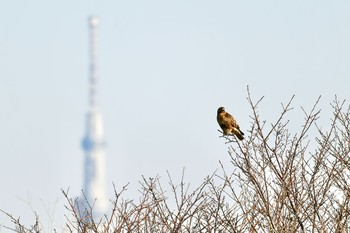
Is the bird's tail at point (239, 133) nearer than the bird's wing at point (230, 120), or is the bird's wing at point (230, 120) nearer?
the bird's tail at point (239, 133)

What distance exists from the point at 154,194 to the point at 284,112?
9.50 feet

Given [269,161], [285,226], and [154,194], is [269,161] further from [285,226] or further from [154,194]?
[154,194]

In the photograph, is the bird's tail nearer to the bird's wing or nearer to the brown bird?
the brown bird

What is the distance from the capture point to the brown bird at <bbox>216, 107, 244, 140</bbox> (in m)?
18.2

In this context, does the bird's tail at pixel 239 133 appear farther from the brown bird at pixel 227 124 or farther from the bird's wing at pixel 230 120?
the bird's wing at pixel 230 120

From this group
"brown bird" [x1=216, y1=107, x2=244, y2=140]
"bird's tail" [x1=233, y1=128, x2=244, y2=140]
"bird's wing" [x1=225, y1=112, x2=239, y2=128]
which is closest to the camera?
"bird's tail" [x1=233, y1=128, x2=244, y2=140]

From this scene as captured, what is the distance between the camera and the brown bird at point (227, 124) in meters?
18.2

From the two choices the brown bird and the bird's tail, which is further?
the brown bird

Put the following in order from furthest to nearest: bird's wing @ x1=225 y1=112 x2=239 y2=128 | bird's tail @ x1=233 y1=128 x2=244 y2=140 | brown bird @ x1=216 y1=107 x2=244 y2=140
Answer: bird's wing @ x1=225 y1=112 x2=239 y2=128 → brown bird @ x1=216 y1=107 x2=244 y2=140 → bird's tail @ x1=233 y1=128 x2=244 y2=140

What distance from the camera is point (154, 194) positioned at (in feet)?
55.5

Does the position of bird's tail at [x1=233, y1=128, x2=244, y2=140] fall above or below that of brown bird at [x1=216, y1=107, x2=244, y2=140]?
below

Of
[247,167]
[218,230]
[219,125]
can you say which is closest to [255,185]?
[247,167]

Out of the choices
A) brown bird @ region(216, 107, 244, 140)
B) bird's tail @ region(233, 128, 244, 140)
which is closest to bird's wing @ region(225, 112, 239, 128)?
brown bird @ region(216, 107, 244, 140)

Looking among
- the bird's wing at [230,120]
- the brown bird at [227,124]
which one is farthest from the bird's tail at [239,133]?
the bird's wing at [230,120]
